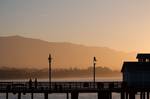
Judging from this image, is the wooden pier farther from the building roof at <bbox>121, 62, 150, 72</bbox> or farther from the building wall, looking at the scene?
the building roof at <bbox>121, 62, 150, 72</bbox>

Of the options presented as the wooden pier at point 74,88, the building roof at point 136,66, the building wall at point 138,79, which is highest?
the building roof at point 136,66

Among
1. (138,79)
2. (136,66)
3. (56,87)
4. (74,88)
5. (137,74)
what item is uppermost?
(136,66)

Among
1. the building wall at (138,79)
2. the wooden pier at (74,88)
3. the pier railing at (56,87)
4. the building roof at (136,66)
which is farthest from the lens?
the building roof at (136,66)

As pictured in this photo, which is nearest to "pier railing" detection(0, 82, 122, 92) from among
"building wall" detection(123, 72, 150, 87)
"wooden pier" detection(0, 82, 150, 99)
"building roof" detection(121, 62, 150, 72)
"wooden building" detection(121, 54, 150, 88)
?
"wooden pier" detection(0, 82, 150, 99)

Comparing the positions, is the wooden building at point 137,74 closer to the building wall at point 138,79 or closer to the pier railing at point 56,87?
the building wall at point 138,79

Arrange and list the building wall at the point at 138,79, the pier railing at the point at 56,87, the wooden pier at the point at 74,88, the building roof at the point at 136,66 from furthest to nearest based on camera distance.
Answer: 1. the building roof at the point at 136,66
2. the building wall at the point at 138,79
3. the pier railing at the point at 56,87
4. the wooden pier at the point at 74,88

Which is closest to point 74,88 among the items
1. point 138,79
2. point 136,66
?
point 138,79

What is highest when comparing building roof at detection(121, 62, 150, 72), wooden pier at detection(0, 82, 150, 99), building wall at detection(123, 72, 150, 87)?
building roof at detection(121, 62, 150, 72)

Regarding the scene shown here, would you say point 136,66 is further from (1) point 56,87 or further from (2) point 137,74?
(1) point 56,87

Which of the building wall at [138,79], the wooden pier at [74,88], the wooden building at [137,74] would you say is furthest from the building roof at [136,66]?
the wooden pier at [74,88]

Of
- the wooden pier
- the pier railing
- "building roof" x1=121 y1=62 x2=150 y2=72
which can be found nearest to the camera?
the wooden pier

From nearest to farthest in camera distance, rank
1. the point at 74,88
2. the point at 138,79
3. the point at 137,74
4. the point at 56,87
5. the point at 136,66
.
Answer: the point at 74,88 → the point at 56,87 → the point at 138,79 → the point at 137,74 → the point at 136,66

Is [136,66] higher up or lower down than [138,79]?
higher up

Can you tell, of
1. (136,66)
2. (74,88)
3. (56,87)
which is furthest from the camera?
(136,66)
